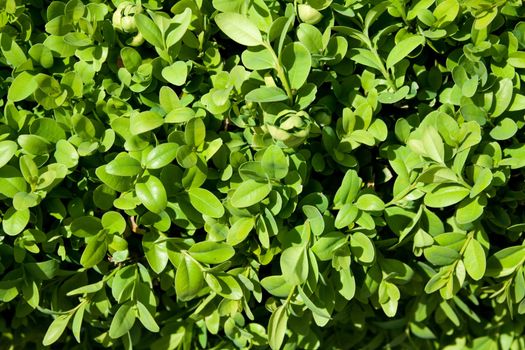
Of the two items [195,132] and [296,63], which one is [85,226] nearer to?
[195,132]

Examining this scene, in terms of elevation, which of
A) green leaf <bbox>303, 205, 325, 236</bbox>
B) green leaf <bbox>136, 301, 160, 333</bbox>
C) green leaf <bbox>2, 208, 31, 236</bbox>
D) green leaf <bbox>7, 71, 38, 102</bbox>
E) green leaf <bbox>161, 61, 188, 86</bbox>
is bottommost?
green leaf <bbox>136, 301, 160, 333</bbox>

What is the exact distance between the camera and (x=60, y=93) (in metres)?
1.59

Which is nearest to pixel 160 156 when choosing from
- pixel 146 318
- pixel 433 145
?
pixel 146 318

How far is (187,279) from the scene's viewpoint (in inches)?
61.4

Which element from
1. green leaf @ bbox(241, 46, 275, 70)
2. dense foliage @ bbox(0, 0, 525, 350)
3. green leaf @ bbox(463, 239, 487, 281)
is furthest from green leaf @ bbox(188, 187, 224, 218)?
green leaf @ bbox(463, 239, 487, 281)

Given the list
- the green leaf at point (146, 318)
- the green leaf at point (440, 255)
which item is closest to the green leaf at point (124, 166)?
the green leaf at point (146, 318)

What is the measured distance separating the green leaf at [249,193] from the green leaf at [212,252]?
0.47ft

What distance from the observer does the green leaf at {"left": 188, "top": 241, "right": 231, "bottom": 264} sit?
61.6 inches

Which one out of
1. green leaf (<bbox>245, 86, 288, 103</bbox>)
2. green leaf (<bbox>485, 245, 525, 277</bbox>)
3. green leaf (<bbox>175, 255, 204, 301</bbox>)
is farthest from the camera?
green leaf (<bbox>485, 245, 525, 277</bbox>)

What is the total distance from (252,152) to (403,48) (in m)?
0.46

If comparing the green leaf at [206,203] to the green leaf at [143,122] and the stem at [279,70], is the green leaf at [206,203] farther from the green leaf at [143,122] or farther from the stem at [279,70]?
the stem at [279,70]

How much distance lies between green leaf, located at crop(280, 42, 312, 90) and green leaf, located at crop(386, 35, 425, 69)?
0.75 feet

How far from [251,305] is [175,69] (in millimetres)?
732

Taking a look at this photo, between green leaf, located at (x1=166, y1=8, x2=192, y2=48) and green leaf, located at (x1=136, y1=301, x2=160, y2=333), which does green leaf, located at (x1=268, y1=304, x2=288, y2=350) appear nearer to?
green leaf, located at (x1=136, y1=301, x2=160, y2=333)
